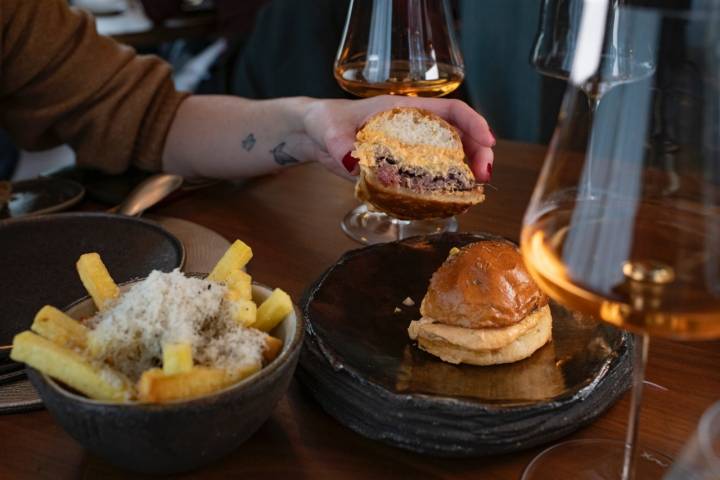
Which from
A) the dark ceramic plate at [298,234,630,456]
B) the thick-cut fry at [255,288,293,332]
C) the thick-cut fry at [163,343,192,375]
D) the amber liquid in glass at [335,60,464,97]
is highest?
the amber liquid in glass at [335,60,464,97]

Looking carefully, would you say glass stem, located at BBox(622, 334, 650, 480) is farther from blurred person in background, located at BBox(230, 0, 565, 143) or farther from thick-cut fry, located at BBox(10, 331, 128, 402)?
blurred person in background, located at BBox(230, 0, 565, 143)

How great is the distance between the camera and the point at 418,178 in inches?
49.0

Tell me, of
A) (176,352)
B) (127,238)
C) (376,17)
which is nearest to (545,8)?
(376,17)

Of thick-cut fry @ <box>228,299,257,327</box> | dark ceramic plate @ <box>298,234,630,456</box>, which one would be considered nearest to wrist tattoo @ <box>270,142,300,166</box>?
dark ceramic plate @ <box>298,234,630,456</box>

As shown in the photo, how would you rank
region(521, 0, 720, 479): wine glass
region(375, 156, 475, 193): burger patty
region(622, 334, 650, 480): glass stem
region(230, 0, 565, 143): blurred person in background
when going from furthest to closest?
1. region(230, 0, 565, 143): blurred person in background
2. region(375, 156, 475, 193): burger patty
3. region(622, 334, 650, 480): glass stem
4. region(521, 0, 720, 479): wine glass

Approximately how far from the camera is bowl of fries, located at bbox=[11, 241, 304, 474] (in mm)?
633

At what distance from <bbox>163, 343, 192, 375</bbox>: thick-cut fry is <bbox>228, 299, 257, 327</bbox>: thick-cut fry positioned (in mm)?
91

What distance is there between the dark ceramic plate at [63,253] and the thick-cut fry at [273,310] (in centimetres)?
31

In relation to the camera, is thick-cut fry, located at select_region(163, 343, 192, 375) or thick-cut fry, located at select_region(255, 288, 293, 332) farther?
thick-cut fry, located at select_region(255, 288, 293, 332)

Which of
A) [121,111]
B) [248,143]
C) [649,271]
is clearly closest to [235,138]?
[248,143]

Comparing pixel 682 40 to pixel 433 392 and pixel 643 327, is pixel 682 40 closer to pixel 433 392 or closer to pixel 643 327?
pixel 643 327

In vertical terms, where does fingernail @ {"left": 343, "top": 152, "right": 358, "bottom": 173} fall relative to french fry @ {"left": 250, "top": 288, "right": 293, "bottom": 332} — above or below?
below

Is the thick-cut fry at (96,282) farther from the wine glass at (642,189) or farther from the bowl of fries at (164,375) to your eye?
the wine glass at (642,189)

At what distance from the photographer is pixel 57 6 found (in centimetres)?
154
